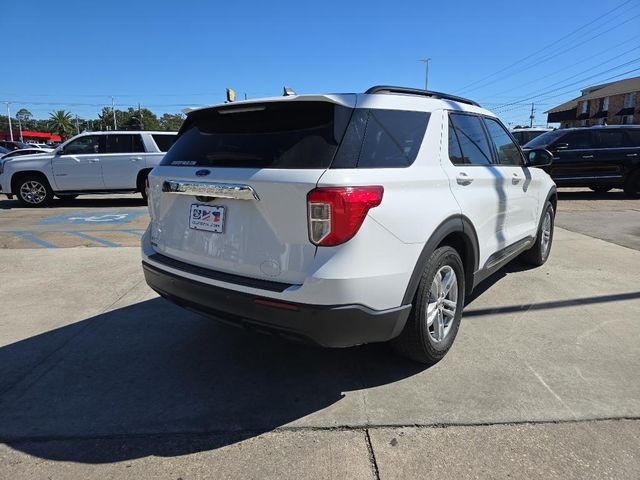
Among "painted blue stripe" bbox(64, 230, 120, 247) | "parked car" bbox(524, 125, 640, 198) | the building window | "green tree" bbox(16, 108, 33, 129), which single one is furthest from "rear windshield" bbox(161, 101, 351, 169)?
"green tree" bbox(16, 108, 33, 129)

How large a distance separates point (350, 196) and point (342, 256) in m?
0.31

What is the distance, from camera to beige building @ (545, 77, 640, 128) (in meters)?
48.7

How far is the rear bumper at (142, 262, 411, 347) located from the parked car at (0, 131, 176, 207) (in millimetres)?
9418

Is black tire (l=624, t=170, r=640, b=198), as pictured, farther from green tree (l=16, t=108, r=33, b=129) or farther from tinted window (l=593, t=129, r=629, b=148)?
green tree (l=16, t=108, r=33, b=129)

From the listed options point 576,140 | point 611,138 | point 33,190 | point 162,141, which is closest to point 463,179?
point 162,141

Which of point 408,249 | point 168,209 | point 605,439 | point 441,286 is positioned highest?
point 168,209

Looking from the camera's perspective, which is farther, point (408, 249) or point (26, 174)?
point (26, 174)

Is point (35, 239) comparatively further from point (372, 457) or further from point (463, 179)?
point (372, 457)

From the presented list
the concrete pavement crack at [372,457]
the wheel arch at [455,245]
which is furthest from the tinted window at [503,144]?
the concrete pavement crack at [372,457]

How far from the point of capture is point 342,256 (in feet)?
7.98

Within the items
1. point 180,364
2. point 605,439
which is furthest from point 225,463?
point 605,439

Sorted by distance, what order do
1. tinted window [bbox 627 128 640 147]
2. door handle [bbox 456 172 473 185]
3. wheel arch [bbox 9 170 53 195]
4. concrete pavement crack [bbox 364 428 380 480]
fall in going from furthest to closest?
tinted window [bbox 627 128 640 147] → wheel arch [bbox 9 170 53 195] → door handle [bbox 456 172 473 185] → concrete pavement crack [bbox 364 428 380 480]

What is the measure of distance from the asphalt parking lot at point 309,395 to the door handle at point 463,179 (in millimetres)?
1243

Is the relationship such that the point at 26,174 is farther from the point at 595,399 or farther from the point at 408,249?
the point at 595,399
